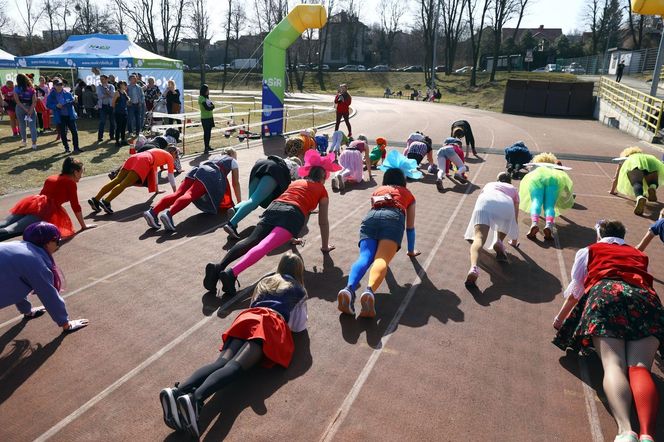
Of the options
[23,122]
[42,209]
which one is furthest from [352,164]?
[23,122]

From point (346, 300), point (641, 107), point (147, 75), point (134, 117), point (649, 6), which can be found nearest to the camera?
point (346, 300)

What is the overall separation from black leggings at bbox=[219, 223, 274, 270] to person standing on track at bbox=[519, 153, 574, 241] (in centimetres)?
446

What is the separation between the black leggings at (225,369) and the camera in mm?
3430

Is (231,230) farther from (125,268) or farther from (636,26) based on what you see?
(636,26)

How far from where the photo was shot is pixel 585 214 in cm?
938

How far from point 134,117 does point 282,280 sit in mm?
14294

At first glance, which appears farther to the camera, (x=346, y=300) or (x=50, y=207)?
(x=50, y=207)

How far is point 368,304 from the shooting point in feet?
16.2

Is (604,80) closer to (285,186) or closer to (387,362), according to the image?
(285,186)

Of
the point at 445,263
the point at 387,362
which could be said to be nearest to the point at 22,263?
the point at 387,362

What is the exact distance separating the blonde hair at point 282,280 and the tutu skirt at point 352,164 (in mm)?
6573

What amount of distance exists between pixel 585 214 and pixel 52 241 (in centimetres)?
921

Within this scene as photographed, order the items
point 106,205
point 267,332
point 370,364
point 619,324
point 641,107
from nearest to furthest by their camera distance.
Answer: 1. point 619,324
2. point 267,332
3. point 370,364
4. point 106,205
5. point 641,107

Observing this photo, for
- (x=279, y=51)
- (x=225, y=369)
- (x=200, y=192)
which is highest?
(x=279, y=51)
